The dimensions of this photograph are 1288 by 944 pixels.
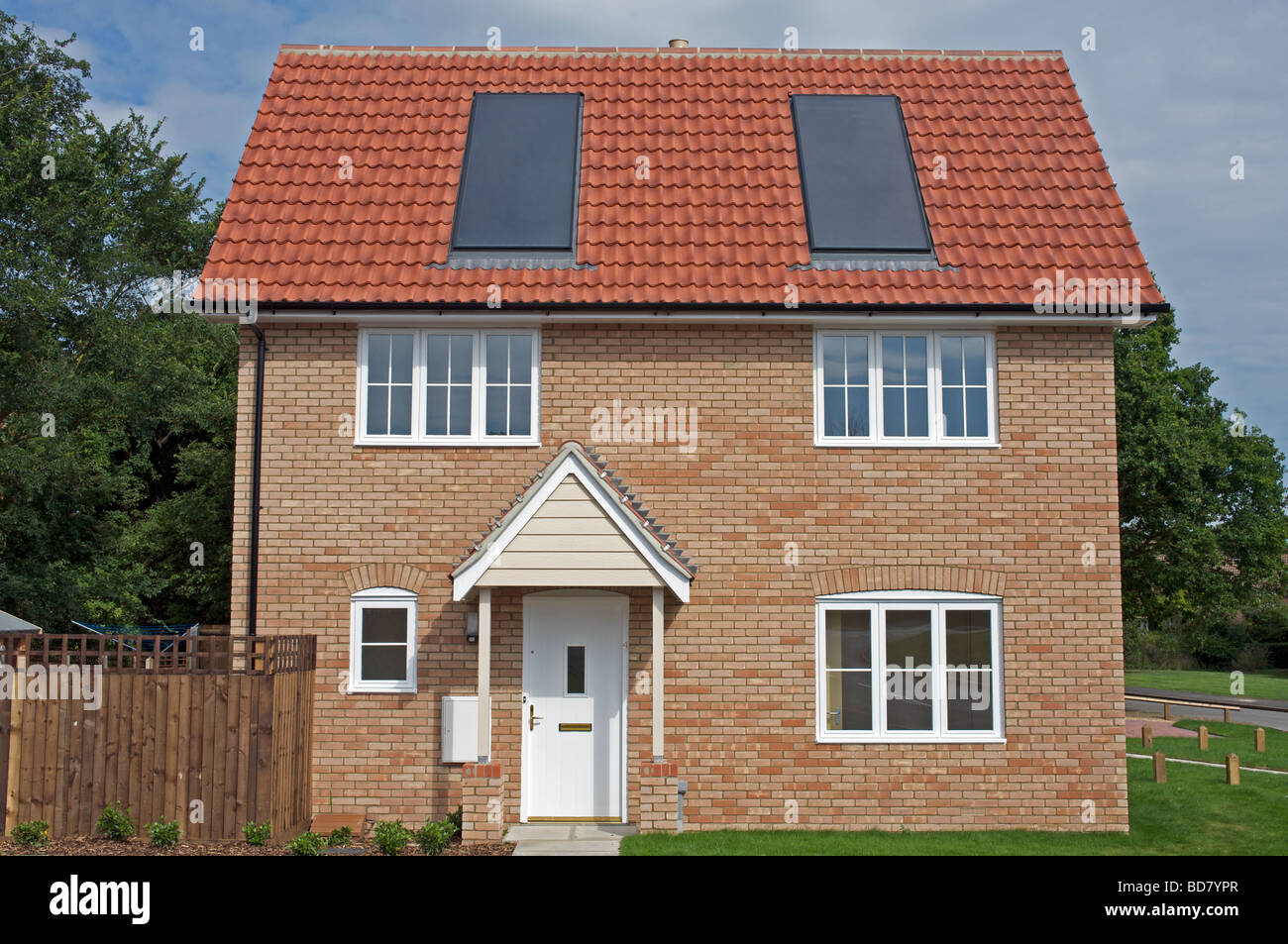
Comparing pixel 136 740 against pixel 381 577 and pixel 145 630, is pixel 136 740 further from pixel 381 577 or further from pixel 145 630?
pixel 145 630

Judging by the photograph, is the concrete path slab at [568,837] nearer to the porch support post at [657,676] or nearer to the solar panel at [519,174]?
the porch support post at [657,676]

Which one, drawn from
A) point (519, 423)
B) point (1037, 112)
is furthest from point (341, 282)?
point (1037, 112)

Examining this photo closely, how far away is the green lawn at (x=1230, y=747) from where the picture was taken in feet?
66.5

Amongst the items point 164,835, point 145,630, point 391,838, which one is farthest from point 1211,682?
point 164,835

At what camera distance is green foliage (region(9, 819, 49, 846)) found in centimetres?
1109

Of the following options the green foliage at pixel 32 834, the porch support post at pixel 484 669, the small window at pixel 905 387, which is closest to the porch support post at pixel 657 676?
the porch support post at pixel 484 669

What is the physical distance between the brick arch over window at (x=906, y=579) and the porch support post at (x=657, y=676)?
2.04 m

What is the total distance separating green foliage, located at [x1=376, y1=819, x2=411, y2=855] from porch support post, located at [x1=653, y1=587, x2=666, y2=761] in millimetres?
2782

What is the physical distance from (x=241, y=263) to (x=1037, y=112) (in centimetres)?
1103

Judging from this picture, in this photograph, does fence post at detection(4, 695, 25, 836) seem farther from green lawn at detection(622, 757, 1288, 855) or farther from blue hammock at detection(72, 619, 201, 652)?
green lawn at detection(622, 757, 1288, 855)

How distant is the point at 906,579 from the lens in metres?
13.2

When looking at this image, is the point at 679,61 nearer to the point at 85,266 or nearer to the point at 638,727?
the point at 638,727

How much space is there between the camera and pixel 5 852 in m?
10.7

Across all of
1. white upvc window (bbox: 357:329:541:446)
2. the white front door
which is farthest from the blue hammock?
the white front door
